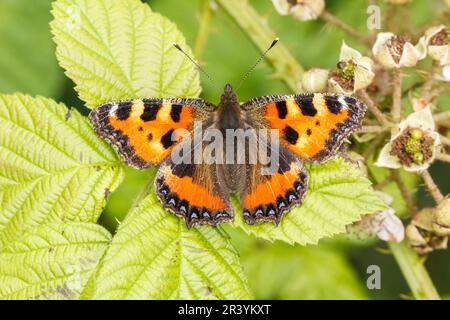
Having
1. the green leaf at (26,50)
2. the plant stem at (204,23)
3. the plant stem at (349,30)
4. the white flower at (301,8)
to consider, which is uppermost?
the green leaf at (26,50)

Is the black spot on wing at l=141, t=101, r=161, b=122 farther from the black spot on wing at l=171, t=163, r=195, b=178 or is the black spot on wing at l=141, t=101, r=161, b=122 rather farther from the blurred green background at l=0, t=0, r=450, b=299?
the blurred green background at l=0, t=0, r=450, b=299

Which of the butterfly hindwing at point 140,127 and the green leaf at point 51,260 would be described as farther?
the butterfly hindwing at point 140,127

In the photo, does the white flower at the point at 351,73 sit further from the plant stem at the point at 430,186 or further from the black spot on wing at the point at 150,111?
the black spot on wing at the point at 150,111

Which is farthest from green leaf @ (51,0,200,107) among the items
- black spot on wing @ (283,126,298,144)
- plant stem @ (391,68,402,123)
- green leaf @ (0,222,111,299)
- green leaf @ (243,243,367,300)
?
green leaf @ (243,243,367,300)

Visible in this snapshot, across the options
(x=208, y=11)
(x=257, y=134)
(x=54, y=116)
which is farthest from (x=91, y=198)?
(x=208, y=11)

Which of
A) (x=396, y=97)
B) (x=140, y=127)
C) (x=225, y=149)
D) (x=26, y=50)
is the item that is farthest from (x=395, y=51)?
(x=26, y=50)

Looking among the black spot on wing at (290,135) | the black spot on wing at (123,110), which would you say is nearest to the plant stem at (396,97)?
the black spot on wing at (290,135)

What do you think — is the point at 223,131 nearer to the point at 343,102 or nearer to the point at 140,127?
the point at 140,127
